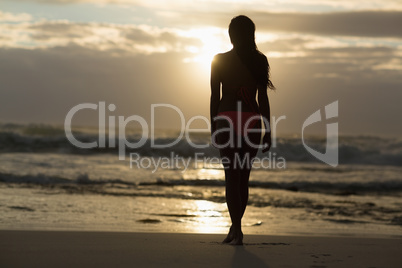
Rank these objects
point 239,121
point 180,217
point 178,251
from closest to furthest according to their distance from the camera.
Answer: point 178,251 < point 239,121 < point 180,217

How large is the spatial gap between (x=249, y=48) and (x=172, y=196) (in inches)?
Answer: 249

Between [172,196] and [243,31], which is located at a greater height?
[243,31]

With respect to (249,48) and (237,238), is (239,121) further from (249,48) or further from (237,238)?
(237,238)

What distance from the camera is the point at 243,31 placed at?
4672 millimetres

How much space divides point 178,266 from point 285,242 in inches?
64.3

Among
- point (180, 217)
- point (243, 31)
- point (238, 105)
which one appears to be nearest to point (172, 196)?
point (180, 217)

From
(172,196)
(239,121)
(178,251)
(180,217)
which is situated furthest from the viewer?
(172,196)

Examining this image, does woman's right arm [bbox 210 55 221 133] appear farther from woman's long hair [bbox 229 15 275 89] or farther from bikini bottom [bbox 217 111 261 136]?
Result: woman's long hair [bbox 229 15 275 89]

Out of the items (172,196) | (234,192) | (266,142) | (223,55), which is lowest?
(172,196)

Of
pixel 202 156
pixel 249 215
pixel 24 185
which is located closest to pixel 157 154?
pixel 202 156

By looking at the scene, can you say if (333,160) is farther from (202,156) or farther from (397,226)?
(397,226)

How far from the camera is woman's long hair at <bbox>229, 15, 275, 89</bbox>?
4664mm

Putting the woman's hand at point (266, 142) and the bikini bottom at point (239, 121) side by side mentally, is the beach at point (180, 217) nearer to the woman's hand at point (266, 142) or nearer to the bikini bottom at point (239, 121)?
the woman's hand at point (266, 142)

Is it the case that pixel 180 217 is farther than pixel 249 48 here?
Yes
